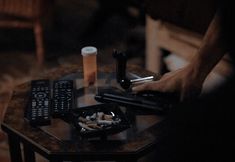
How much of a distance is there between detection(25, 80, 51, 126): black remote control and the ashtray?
92mm

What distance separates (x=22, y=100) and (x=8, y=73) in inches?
50.9

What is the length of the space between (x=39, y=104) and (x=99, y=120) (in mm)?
219

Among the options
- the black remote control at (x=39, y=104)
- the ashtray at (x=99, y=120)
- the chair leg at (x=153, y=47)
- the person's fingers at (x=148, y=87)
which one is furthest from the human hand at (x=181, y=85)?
the chair leg at (x=153, y=47)

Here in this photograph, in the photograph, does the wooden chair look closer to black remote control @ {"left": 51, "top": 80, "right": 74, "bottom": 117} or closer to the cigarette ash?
black remote control @ {"left": 51, "top": 80, "right": 74, "bottom": 117}

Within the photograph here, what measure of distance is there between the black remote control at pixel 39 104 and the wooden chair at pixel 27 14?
48.6 inches

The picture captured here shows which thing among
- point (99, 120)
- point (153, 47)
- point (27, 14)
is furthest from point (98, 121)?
point (27, 14)

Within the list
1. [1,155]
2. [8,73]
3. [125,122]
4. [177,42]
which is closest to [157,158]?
[125,122]

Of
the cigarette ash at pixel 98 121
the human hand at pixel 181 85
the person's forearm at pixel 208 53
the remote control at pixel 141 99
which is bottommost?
the cigarette ash at pixel 98 121

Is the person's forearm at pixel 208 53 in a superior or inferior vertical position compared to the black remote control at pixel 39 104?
superior

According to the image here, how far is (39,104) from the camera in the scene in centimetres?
133

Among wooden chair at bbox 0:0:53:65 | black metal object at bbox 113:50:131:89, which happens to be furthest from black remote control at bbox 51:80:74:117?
wooden chair at bbox 0:0:53:65

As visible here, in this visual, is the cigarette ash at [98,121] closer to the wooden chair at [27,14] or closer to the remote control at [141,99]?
the remote control at [141,99]

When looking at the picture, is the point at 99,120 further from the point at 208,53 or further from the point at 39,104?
the point at 208,53

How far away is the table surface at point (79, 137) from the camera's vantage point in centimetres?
116
